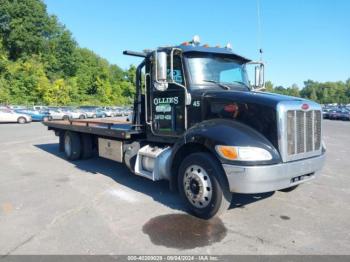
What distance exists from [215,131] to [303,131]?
4.22 ft

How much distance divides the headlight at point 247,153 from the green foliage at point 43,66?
118ft

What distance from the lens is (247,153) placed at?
13.3ft

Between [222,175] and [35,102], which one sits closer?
[222,175]

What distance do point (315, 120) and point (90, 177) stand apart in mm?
4904

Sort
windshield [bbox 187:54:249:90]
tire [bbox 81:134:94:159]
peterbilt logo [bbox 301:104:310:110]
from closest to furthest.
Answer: peterbilt logo [bbox 301:104:310:110] → windshield [bbox 187:54:249:90] → tire [bbox 81:134:94:159]

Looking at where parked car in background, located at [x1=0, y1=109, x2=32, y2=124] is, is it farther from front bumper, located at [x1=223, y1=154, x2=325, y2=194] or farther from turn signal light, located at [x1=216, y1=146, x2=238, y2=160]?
front bumper, located at [x1=223, y1=154, x2=325, y2=194]

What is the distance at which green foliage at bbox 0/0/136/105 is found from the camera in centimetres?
4709

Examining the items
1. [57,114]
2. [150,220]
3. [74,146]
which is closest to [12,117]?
[57,114]

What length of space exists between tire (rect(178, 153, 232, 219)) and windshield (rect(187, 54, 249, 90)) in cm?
140

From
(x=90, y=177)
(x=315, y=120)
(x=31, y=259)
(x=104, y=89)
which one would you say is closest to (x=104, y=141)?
(x=90, y=177)

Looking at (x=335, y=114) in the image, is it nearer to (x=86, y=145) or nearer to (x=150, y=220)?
(x=86, y=145)

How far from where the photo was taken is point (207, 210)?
4.50 meters

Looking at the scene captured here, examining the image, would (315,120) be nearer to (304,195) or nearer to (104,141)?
(304,195)

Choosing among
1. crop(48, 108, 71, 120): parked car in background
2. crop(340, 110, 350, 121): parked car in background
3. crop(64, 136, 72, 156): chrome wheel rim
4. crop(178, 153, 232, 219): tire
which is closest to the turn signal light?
crop(178, 153, 232, 219): tire
